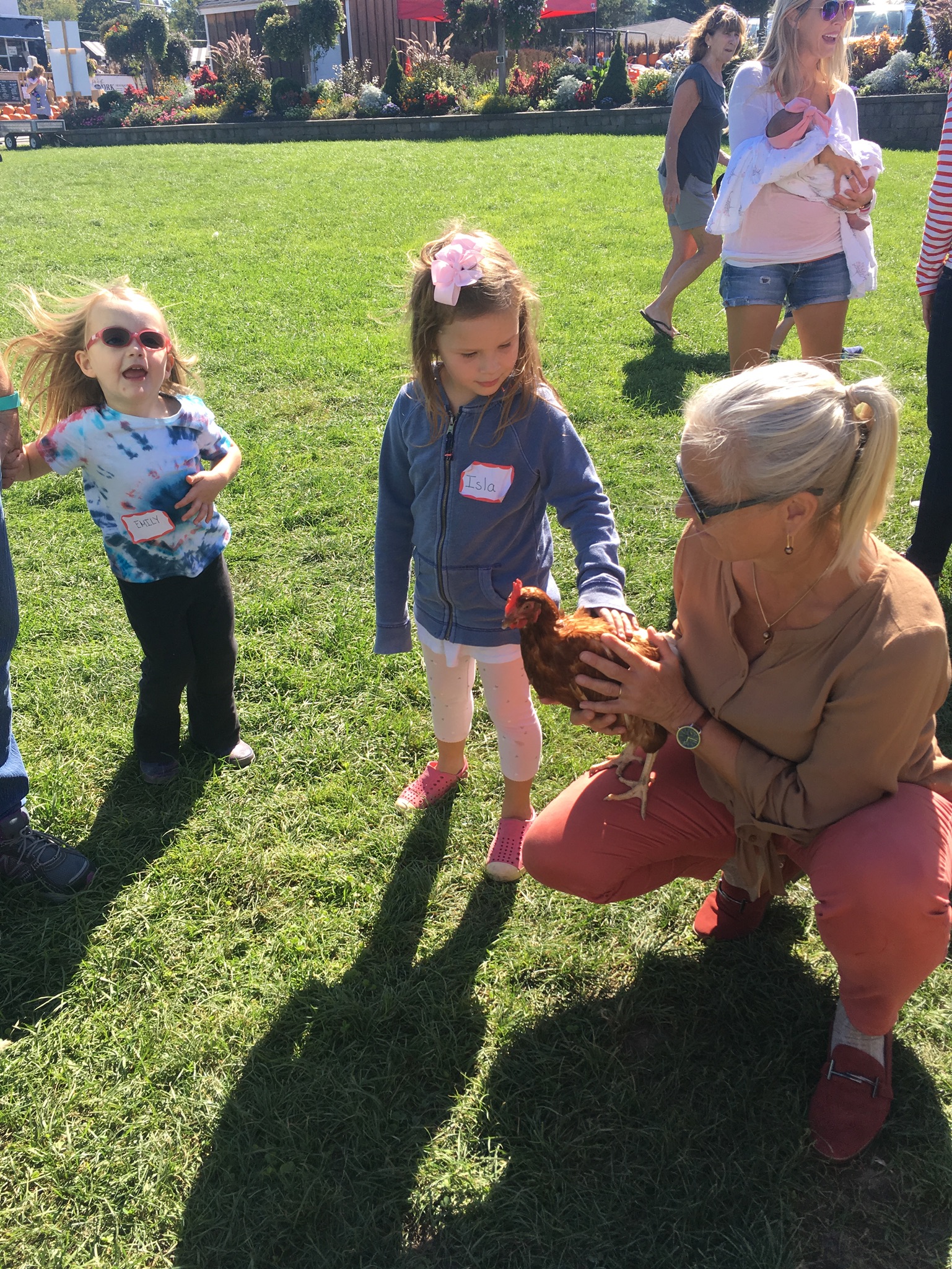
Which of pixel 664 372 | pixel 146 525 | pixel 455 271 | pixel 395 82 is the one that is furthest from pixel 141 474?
pixel 395 82

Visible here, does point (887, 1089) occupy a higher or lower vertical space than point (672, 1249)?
higher

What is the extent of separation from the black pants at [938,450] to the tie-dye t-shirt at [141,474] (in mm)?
2924

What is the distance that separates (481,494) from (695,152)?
244 inches

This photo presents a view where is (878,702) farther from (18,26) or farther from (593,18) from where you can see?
(18,26)

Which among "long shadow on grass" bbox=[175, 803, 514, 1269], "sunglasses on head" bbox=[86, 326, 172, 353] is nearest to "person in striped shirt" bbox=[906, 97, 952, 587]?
"long shadow on grass" bbox=[175, 803, 514, 1269]

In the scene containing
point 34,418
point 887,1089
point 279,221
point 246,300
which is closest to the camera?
point 887,1089

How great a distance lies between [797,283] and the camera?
4.21 meters

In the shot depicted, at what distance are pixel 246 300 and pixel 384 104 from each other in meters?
18.2

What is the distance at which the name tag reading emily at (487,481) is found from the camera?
2389 mm

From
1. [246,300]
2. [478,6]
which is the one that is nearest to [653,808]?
[246,300]

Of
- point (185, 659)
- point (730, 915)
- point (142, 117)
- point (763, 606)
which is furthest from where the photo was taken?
point (142, 117)

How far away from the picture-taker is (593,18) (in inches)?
1687

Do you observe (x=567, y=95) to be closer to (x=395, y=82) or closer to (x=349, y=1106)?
(x=395, y=82)

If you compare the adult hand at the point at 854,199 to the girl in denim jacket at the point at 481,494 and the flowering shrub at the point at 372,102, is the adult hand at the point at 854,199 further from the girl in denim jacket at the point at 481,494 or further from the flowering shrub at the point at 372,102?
the flowering shrub at the point at 372,102
